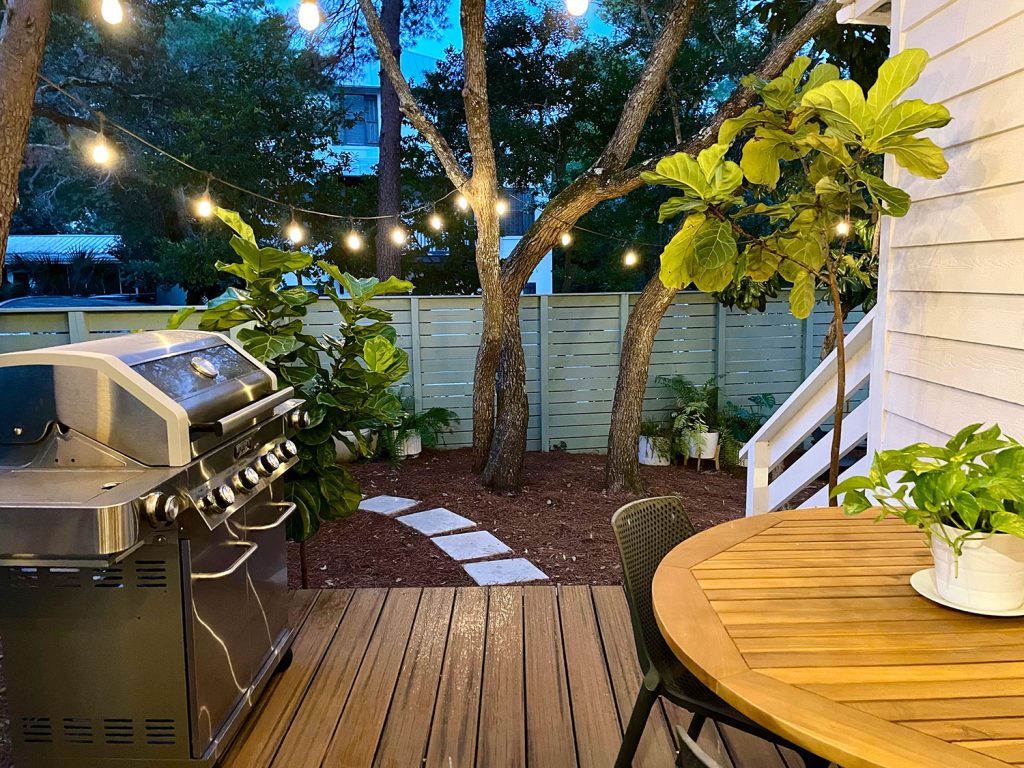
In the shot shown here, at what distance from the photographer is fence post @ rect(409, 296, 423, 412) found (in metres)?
6.05

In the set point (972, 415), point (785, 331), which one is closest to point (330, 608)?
point (972, 415)

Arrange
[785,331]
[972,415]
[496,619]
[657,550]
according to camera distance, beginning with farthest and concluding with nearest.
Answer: [785,331], [496,619], [972,415], [657,550]

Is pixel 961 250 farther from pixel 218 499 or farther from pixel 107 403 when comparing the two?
pixel 107 403

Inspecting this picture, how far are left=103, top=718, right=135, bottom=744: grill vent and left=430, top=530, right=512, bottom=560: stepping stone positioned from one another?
2.33 metres

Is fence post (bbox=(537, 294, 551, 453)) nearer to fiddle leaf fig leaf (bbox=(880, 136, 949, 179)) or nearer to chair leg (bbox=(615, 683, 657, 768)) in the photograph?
fiddle leaf fig leaf (bbox=(880, 136, 949, 179))

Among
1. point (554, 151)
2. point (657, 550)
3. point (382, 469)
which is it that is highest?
point (554, 151)

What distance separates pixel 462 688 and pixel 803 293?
1833mm

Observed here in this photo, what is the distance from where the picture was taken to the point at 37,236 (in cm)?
963

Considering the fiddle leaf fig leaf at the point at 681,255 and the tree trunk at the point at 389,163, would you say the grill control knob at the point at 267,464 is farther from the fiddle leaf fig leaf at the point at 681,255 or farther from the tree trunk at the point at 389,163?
the tree trunk at the point at 389,163

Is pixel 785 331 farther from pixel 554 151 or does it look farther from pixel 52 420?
pixel 52 420

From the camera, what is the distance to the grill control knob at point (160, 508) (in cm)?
152

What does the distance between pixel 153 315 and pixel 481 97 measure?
109 inches

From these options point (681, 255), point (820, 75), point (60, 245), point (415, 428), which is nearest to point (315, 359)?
point (681, 255)

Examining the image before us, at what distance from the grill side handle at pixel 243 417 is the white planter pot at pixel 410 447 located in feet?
11.1
